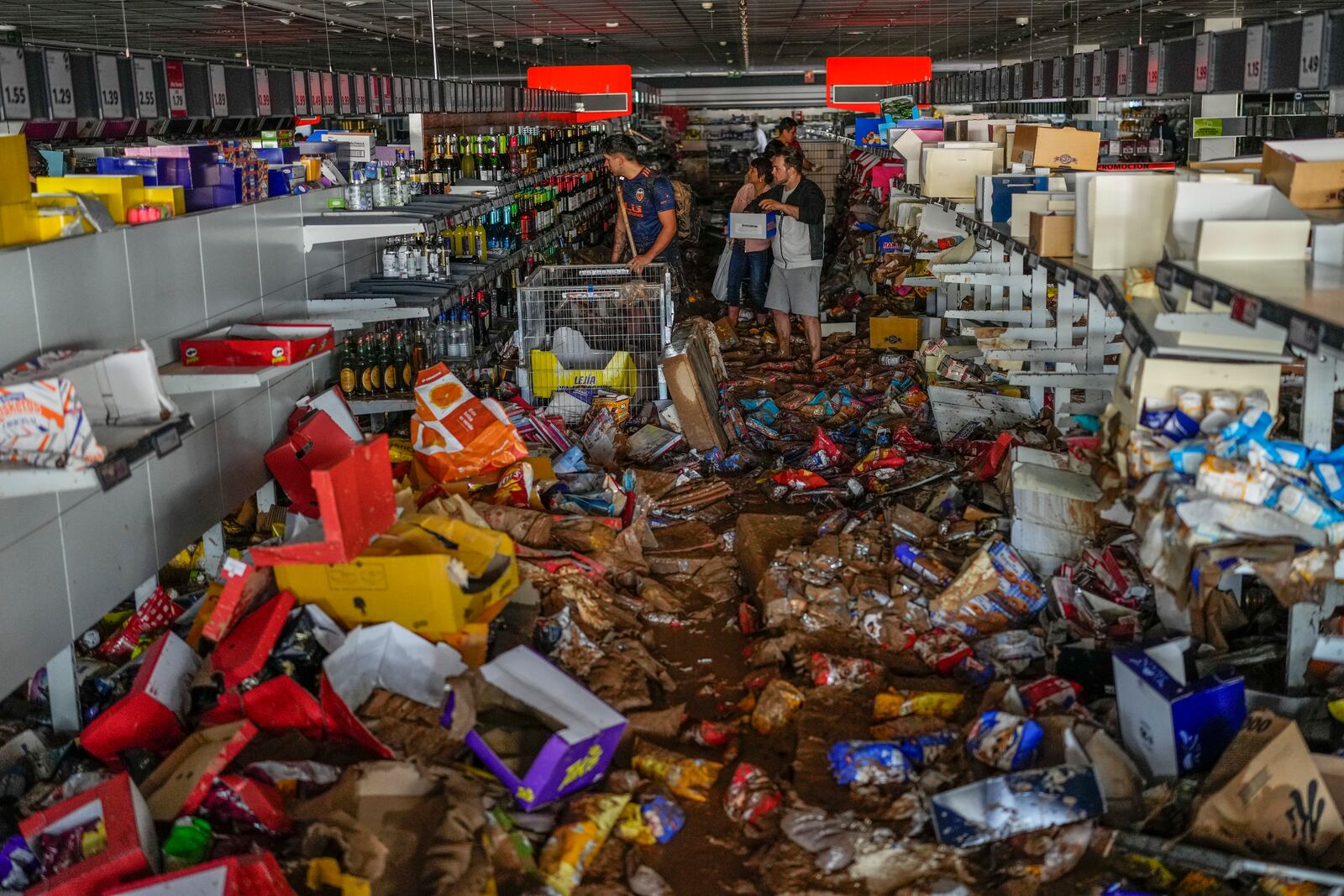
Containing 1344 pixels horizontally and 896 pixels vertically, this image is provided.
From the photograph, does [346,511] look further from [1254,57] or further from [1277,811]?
[1254,57]

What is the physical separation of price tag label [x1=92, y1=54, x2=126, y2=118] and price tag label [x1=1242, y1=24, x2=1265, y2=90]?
20.9 ft

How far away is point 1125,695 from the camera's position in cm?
338

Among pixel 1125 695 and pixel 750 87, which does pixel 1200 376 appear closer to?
pixel 1125 695

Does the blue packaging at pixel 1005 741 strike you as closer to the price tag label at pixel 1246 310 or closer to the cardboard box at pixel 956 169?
the price tag label at pixel 1246 310

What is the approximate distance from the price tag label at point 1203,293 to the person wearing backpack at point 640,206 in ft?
17.8

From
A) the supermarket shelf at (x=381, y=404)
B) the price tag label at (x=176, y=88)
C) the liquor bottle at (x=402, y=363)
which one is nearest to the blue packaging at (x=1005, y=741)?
the supermarket shelf at (x=381, y=404)

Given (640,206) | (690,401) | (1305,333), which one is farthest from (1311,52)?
(640,206)

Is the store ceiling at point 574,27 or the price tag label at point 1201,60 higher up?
the store ceiling at point 574,27

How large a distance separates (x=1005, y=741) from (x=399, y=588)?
180cm

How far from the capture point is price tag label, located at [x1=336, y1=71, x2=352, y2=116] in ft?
33.0

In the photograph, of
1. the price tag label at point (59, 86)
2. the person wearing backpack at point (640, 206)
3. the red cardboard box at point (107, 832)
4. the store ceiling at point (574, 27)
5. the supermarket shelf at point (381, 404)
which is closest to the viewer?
the red cardboard box at point (107, 832)

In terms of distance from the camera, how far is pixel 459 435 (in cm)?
541

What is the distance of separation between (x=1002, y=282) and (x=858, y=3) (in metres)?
8.73

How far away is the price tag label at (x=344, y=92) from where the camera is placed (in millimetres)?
10055
